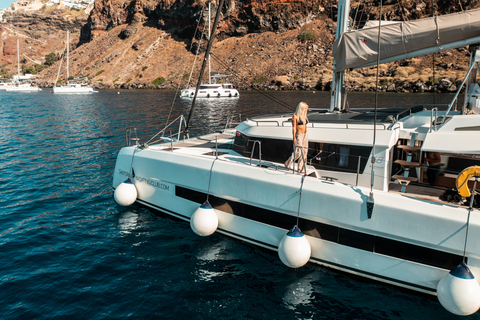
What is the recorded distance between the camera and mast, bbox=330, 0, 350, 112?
36.6 feet

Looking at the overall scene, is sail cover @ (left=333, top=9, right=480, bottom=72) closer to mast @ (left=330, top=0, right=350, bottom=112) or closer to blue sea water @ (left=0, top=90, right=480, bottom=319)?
mast @ (left=330, top=0, right=350, bottom=112)

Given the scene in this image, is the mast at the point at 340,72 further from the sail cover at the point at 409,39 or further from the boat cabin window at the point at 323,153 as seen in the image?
the boat cabin window at the point at 323,153

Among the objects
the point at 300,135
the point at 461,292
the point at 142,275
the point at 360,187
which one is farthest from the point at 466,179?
the point at 142,275

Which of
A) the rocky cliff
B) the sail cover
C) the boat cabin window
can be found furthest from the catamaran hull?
the rocky cliff

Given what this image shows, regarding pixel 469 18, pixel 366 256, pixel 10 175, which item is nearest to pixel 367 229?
pixel 366 256

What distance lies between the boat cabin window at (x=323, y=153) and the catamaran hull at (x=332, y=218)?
766 mm

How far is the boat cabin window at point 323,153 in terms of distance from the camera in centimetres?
901

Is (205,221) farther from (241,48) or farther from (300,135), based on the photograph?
(241,48)

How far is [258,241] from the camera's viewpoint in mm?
9430

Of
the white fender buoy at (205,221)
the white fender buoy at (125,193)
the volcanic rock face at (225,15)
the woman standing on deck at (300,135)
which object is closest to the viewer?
the woman standing on deck at (300,135)

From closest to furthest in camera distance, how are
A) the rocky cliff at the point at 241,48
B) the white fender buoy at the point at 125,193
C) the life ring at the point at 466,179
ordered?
the life ring at the point at 466,179
the white fender buoy at the point at 125,193
the rocky cliff at the point at 241,48

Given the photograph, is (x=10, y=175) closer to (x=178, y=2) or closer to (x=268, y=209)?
(x=268, y=209)

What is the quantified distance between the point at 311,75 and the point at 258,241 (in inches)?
2666

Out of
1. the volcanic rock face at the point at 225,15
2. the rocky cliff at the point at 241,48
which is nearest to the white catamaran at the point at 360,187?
the rocky cliff at the point at 241,48
